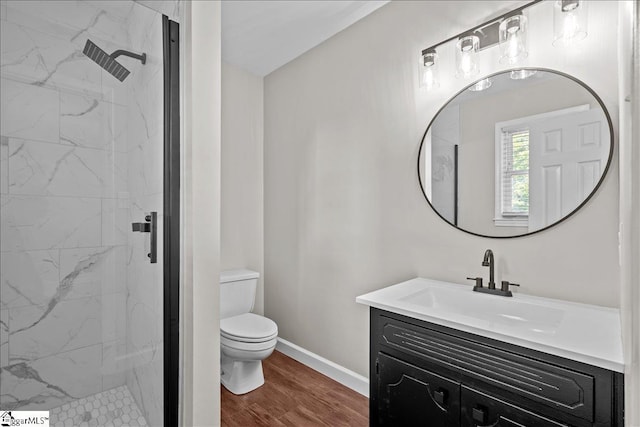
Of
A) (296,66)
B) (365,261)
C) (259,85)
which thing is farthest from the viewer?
(259,85)

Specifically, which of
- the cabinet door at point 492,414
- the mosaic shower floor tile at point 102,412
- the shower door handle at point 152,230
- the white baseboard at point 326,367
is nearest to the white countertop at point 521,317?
the cabinet door at point 492,414

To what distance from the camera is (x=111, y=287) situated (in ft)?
4.82

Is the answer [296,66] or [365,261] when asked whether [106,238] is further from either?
[296,66]

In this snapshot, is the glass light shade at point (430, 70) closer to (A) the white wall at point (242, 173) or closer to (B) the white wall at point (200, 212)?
(B) the white wall at point (200, 212)

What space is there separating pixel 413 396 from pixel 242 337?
1.07 m

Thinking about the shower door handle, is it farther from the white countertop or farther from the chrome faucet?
the chrome faucet

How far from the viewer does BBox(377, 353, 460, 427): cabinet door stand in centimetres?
127

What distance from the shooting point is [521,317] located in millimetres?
1411

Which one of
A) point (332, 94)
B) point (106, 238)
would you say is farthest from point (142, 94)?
point (332, 94)

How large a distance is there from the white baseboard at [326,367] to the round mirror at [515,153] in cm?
118

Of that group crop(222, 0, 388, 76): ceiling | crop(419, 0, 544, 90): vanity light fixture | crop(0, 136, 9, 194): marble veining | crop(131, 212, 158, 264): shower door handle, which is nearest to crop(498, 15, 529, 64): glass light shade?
crop(419, 0, 544, 90): vanity light fixture

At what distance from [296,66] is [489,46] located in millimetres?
1496

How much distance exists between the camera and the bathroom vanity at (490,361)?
991 millimetres

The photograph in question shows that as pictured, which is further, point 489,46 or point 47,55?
point 489,46
